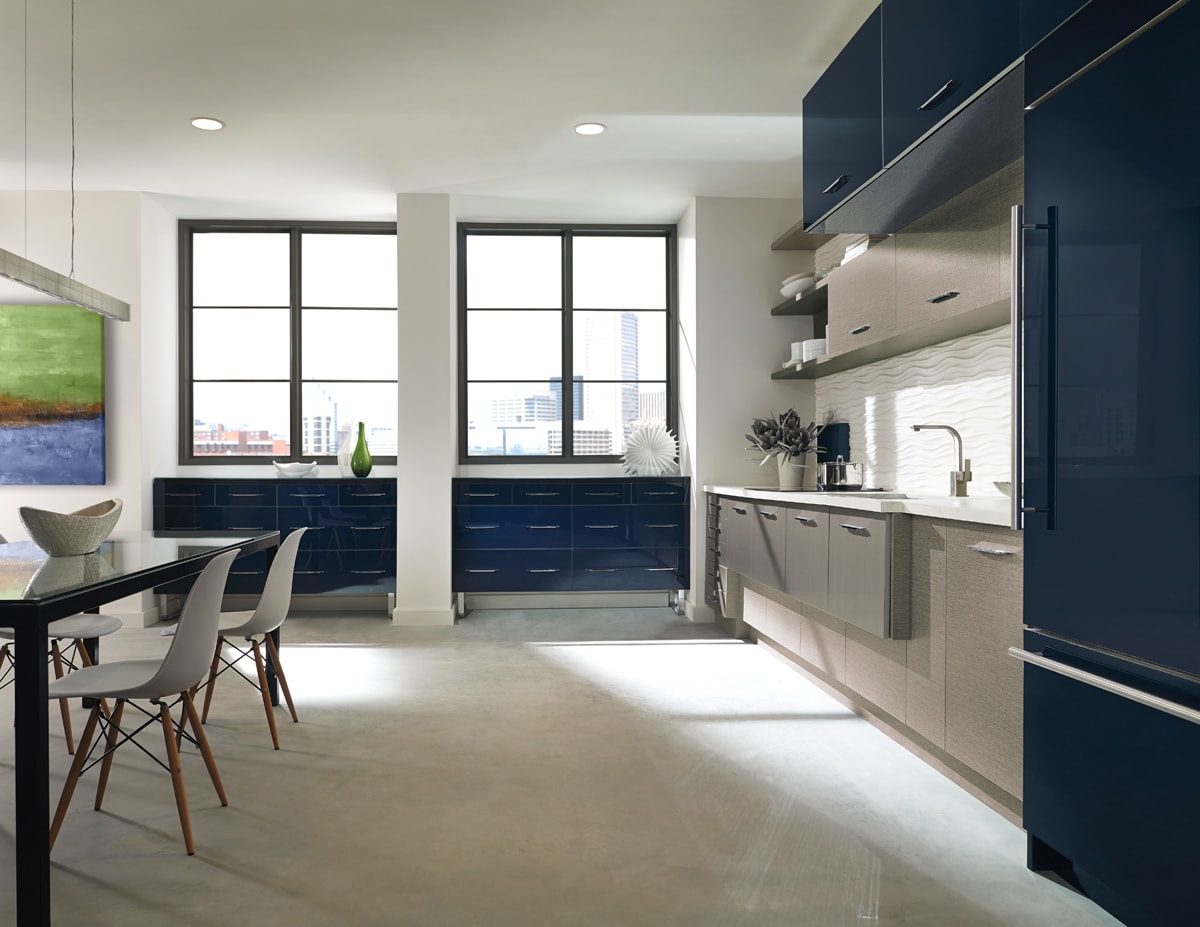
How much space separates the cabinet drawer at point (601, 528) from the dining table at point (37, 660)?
330 centimetres

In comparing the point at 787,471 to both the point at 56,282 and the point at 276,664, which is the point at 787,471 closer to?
the point at 276,664

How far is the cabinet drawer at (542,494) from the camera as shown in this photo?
5.62 metres

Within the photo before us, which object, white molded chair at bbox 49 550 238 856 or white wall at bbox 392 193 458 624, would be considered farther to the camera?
white wall at bbox 392 193 458 624

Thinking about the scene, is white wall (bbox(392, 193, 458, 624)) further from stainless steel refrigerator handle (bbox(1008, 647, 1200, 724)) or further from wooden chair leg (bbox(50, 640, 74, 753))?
stainless steel refrigerator handle (bbox(1008, 647, 1200, 724))

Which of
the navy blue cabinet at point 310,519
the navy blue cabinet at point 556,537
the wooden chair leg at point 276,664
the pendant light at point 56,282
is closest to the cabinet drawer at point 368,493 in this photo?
the navy blue cabinet at point 310,519

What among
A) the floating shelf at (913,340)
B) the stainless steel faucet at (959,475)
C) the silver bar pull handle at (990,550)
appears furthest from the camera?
the stainless steel faucet at (959,475)

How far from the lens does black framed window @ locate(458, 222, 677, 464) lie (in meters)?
6.23

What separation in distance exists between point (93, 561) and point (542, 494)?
10.6 ft

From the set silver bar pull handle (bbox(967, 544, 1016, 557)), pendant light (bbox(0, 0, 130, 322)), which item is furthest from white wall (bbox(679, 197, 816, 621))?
pendant light (bbox(0, 0, 130, 322))

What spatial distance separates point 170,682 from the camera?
7.47 ft

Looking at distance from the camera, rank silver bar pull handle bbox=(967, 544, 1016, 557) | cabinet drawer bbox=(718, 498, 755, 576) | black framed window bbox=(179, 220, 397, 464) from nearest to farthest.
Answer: silver bar pull handle bbox=(967, 544, 1016, 557) < cabinet drawer bbox=(718, 498, 755, 576) < black framed window bbox=(179, 220, 397, 464)

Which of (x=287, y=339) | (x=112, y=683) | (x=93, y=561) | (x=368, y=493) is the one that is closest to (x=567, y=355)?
(x=368, y=493)

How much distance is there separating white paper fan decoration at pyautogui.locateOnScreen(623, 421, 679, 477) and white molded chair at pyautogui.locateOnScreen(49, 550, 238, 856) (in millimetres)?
3632

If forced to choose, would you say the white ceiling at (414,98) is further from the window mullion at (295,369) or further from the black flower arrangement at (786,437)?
the black flower arrangement at (786,437)
